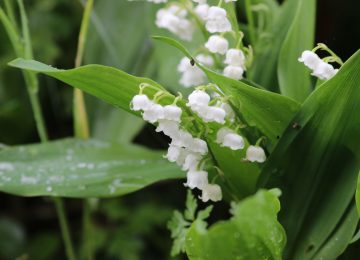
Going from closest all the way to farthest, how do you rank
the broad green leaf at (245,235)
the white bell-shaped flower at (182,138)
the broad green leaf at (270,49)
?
the broad green leaf at (245,235) < the white bell-shaped flower at (182,138) < the broad green leaf at (270,49)

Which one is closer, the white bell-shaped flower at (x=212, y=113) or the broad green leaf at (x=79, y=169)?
the white bell-shaped flower at (x=212, y=113)

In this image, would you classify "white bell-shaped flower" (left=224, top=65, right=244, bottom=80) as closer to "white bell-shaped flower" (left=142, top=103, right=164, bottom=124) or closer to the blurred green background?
"white bell-shaped flower" (left=142, top=103, right=164, bottom=124)

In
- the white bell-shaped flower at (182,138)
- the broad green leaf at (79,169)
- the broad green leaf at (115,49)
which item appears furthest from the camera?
the broad green leaf at (115,49)

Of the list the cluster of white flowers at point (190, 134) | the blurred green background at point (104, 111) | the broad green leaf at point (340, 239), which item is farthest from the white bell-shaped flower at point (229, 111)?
the blurred green background at point (104, 111)

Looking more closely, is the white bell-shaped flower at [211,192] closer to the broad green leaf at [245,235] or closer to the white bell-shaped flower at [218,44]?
the broad green leaf at [245,235]

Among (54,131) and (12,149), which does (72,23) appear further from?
(12,149)

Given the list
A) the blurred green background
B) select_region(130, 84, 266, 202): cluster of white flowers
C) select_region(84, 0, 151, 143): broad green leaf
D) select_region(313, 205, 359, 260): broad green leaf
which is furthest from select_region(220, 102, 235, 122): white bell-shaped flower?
select_region(84, 0, 151, 143): broad green leaf

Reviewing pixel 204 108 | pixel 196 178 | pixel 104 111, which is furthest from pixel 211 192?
pixel 104 111

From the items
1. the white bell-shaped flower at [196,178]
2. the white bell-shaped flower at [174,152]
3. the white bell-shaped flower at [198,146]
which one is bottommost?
the white bell-shaped flower at [196,178]
